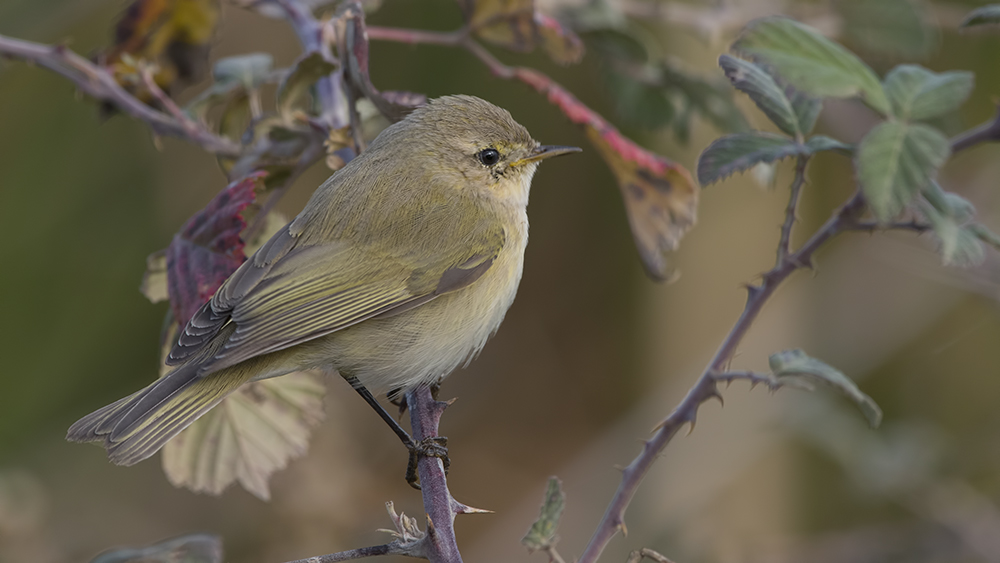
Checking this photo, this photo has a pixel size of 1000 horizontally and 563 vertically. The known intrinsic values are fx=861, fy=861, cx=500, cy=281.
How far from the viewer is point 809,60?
5.18 feet

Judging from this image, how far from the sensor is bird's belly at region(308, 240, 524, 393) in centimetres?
246

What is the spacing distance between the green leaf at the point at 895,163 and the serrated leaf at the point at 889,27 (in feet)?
4.97

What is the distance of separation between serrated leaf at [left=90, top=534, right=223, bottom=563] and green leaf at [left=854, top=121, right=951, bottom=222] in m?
1.33

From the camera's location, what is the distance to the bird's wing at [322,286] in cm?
234

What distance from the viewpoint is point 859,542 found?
332cm

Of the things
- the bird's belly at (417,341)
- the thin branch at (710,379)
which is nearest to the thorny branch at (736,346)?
the thin branch at (710,379)

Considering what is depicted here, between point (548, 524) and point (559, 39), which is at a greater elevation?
point (559, 39)

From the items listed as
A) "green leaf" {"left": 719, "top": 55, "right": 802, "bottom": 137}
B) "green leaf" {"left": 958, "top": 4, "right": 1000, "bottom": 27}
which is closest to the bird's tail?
"green leaf" {"left": 719, "top": 55, "right": 802, "bottom": 137}

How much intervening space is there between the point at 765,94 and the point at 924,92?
295mm

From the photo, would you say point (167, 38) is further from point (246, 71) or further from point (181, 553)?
point (181, 553)

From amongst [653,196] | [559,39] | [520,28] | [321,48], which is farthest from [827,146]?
[321,48]

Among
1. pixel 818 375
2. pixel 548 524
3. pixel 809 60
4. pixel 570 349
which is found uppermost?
pixel 809 60

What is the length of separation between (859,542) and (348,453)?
2.06m

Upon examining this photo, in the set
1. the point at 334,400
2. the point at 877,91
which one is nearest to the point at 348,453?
the point at 334,400
